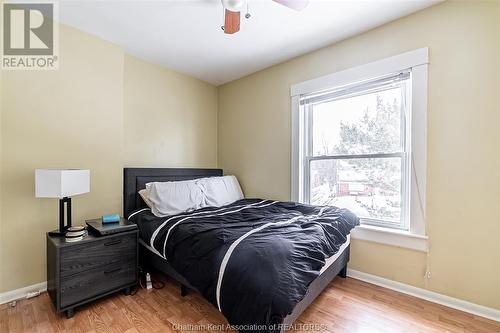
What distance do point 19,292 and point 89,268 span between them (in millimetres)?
737

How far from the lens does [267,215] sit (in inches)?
84.2

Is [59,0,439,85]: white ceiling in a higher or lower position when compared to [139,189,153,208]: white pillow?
higher

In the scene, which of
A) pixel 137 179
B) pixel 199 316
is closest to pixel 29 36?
pixel 137 179

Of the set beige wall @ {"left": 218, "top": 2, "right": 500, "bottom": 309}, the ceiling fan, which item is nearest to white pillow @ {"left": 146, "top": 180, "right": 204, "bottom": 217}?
the ceiling fan

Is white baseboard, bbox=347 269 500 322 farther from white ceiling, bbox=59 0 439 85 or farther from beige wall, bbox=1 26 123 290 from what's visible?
beige wall, bbox=1 26 123 290

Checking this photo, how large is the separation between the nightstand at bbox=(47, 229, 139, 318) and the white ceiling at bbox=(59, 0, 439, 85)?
6.18 feet

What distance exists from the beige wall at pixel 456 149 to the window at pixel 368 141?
0.10 metres

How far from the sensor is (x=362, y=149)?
238 centimetres

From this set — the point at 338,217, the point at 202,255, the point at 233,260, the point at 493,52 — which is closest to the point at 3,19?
the point at 202,255

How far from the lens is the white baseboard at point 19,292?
1.85 meters

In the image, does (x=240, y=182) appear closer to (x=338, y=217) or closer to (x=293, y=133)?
(x=293, y=133)

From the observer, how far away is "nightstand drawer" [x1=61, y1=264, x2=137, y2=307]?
1.68m

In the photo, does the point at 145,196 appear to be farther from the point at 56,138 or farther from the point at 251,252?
the point at 251,252

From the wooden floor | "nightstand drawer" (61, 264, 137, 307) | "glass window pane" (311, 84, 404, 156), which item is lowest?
the wooden floor
